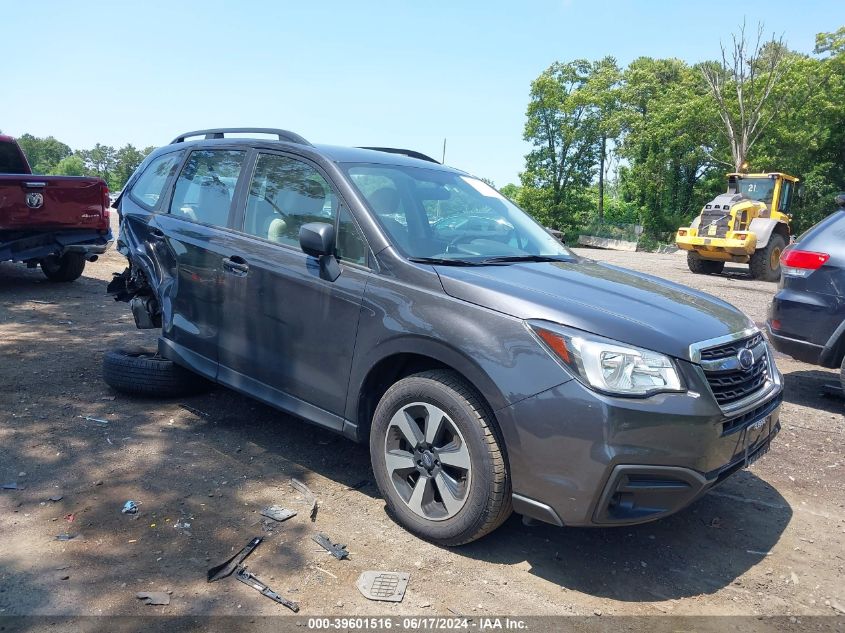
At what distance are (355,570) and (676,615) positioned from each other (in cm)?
137

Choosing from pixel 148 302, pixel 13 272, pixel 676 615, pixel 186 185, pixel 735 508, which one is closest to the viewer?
pixel 676 615

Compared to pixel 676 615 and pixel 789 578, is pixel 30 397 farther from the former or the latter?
pixel 789 578

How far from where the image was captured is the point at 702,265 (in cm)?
1745

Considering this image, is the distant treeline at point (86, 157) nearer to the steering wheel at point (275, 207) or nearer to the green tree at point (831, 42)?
the green tree at point (831, 42)

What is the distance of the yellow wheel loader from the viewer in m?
15.8

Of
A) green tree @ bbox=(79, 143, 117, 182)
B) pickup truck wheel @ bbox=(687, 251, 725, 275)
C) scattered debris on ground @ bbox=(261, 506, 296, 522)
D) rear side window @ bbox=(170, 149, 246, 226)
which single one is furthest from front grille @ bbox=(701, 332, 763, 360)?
green tree @ bbox=(79, 143, 117, 182)

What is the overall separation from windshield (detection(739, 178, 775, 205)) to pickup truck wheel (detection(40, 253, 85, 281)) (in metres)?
16.3

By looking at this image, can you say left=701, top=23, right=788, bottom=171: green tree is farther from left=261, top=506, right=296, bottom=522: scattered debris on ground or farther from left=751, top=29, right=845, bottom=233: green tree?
left=261, top=506, right=296, bottom=522: scattered debris on ground

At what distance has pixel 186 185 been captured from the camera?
15.0ft

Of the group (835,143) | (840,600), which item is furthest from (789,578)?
(835,143)

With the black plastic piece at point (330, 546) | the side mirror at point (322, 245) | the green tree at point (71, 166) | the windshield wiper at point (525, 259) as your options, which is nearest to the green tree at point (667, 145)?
the windshield wiper at point (525, 259)

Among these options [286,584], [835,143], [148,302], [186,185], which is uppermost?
[835,143]

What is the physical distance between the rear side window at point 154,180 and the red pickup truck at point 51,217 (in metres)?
4.02

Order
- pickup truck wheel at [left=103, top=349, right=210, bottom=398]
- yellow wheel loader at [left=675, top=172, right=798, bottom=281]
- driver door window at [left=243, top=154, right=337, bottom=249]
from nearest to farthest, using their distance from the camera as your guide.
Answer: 1. driver door window at [left=243, top=154, right=337, bottom=249]
2. pickup truck wheel at [left=103, top=349, right=210, bottom=398]
3. yellow wheel loader at [left=675, top=172, right=798, bottom=281]
